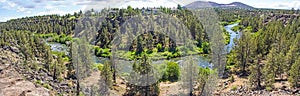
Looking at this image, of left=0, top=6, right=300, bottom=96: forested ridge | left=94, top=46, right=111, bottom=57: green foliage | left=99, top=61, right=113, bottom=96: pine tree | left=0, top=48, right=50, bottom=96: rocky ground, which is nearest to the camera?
left=0, top=48, right=50, bottom=96: rocky ground

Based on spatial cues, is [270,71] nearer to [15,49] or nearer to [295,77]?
[295,77]

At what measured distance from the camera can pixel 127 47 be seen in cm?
5625

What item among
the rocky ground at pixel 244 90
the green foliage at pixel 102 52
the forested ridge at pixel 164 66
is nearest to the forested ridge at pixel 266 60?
the forested ridge at pixel 164 66

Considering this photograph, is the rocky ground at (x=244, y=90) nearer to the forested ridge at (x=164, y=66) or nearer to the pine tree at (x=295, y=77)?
the forested ridge at (x=164, y=66)

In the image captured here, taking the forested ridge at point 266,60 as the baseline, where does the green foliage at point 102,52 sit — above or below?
below

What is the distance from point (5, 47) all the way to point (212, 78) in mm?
37834

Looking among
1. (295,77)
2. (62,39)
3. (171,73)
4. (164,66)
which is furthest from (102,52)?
(295,77)

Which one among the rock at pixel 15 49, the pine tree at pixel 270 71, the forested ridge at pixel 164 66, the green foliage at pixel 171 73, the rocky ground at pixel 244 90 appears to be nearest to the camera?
the rocky ground at pixel 244 90

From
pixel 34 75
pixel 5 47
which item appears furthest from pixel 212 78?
pixel 5 47

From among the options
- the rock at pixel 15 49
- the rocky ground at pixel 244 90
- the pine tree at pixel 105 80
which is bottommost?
the rocky ground at pixel 244 90

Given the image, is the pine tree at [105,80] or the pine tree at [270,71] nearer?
the pine tree at [270,71]

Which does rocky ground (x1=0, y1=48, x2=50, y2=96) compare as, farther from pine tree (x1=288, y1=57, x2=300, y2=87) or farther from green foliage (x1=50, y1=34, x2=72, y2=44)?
green foliage (x1=50, y1=34, x2=72, y2=44)

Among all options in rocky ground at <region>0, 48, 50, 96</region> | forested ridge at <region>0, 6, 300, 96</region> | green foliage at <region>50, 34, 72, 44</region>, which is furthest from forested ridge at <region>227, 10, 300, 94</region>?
green foliage at <region>50, 34, 72, 44</region>

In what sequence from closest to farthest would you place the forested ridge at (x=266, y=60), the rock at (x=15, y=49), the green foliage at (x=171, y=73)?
1. the forested ridge at (x=266, y=60)
2. the green foliage at (x=171, y=73)
3. the rock at (x=15, y=49)
